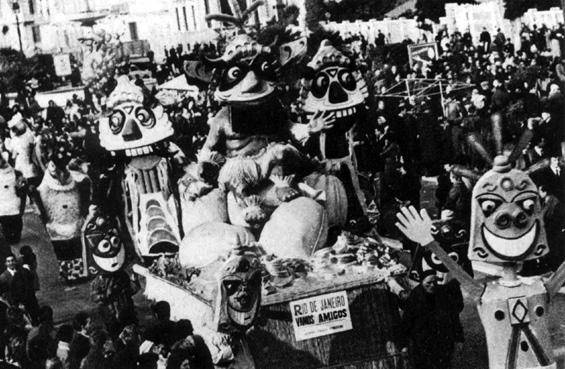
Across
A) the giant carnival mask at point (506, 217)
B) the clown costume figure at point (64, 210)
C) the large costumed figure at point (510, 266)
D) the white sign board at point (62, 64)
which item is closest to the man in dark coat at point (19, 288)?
the clown costume figure at point (64, 210)

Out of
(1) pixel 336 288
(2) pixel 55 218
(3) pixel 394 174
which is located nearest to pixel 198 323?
(1) pixel 336 288

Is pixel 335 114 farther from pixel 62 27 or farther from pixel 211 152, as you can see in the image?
pixel 62 27

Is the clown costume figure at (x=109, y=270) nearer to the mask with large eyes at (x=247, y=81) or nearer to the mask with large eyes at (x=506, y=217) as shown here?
the mask with large eyes at (x=247, y=81)

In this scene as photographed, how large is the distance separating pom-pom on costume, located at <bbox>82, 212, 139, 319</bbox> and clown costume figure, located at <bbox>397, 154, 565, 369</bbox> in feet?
5.63

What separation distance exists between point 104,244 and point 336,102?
1607mm

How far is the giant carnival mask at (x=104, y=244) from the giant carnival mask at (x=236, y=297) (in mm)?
966

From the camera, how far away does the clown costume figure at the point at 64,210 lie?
5980 mm

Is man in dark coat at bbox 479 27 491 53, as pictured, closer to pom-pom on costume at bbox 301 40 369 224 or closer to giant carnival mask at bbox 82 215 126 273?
pom-pom on costume at bbox 301 40 369 224

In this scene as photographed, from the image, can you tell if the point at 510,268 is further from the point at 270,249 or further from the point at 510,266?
the point at 270,249

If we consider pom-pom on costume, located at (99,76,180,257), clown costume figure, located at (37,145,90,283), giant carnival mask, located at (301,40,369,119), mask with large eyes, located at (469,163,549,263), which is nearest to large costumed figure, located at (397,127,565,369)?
mask with large eyes, located at (469,163,549,263)

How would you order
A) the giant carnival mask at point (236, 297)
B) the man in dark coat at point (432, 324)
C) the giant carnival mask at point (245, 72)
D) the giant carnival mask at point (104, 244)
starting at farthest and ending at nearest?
the giant carnival mask at point (245, 72)
the giant carnival mask at point (104, 244)
the man in dark coat at point (432, 324)
the giant carnival mask at point (236, 297)

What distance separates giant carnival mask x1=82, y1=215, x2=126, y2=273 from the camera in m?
5.66

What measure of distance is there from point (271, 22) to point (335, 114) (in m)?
0.69

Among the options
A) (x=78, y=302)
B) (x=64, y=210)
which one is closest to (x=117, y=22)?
(x=64, y=210)
